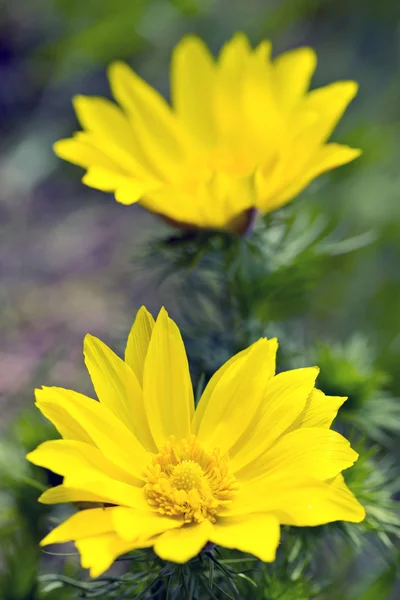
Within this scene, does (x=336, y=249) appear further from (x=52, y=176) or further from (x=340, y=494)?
(x=52, y=176)

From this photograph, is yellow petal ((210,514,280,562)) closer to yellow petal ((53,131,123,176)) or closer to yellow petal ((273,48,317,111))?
yellow petal ((53,131,123,176))

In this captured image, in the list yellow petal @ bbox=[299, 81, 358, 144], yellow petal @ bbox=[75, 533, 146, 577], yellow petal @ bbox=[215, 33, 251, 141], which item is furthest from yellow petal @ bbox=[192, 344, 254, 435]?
yellow petal @ bbox=[215, 33, 251, 141]

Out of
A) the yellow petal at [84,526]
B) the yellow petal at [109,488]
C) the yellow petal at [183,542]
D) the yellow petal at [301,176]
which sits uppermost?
the yellow petal at [301,176]

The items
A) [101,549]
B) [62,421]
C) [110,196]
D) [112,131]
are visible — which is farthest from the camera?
[110,196]

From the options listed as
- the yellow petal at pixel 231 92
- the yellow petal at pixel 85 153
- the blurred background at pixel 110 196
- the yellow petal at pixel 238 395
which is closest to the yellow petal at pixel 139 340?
the yellow petal at pixel 238 395

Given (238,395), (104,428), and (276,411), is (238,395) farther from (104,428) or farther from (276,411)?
(104,428)

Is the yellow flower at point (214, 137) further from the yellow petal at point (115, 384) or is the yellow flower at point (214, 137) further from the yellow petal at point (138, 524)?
the yellow petal at point (138, 524)

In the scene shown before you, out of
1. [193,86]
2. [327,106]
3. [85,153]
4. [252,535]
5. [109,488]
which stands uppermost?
[193,86]

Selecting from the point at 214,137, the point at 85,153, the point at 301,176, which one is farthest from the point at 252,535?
the point at 214,137
